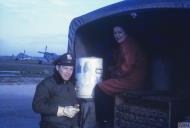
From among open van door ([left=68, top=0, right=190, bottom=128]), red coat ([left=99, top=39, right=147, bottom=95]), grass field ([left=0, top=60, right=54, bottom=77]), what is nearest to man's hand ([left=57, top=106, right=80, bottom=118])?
red coat ([left=99, top=39, right=147, bottom=95])

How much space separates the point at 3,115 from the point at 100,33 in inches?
260

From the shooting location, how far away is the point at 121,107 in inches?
198

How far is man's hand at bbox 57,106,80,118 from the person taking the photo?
4561mm

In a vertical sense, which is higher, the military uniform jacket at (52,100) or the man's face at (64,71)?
the man's face at (64,71)

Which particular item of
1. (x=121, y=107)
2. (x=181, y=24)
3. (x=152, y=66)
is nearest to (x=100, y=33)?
(x=152, y=66)

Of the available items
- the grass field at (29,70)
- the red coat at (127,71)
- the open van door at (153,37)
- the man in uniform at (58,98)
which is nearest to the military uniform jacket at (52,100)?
the man in uniform at (58,98)

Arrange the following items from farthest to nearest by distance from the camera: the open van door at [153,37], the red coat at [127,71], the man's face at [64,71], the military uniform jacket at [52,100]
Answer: the open van door at [153,37]
the red coat at [127,71]
the man's face at [64,71]
the military uniform jacket at [52,100]

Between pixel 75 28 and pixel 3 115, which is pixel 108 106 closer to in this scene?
pixel 75 28

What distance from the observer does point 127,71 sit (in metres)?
5.27

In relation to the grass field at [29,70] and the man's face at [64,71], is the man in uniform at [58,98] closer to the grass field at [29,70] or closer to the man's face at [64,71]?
the man's face at [64,71]

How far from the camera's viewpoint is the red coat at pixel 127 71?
523cm

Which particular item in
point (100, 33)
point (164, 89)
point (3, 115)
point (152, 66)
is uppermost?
point (100, 33)

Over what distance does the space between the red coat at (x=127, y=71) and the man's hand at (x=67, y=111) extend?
2.37 feet

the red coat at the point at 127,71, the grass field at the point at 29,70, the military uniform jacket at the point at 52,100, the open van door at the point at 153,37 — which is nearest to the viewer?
the military uniform jacket at the point at 52,100
